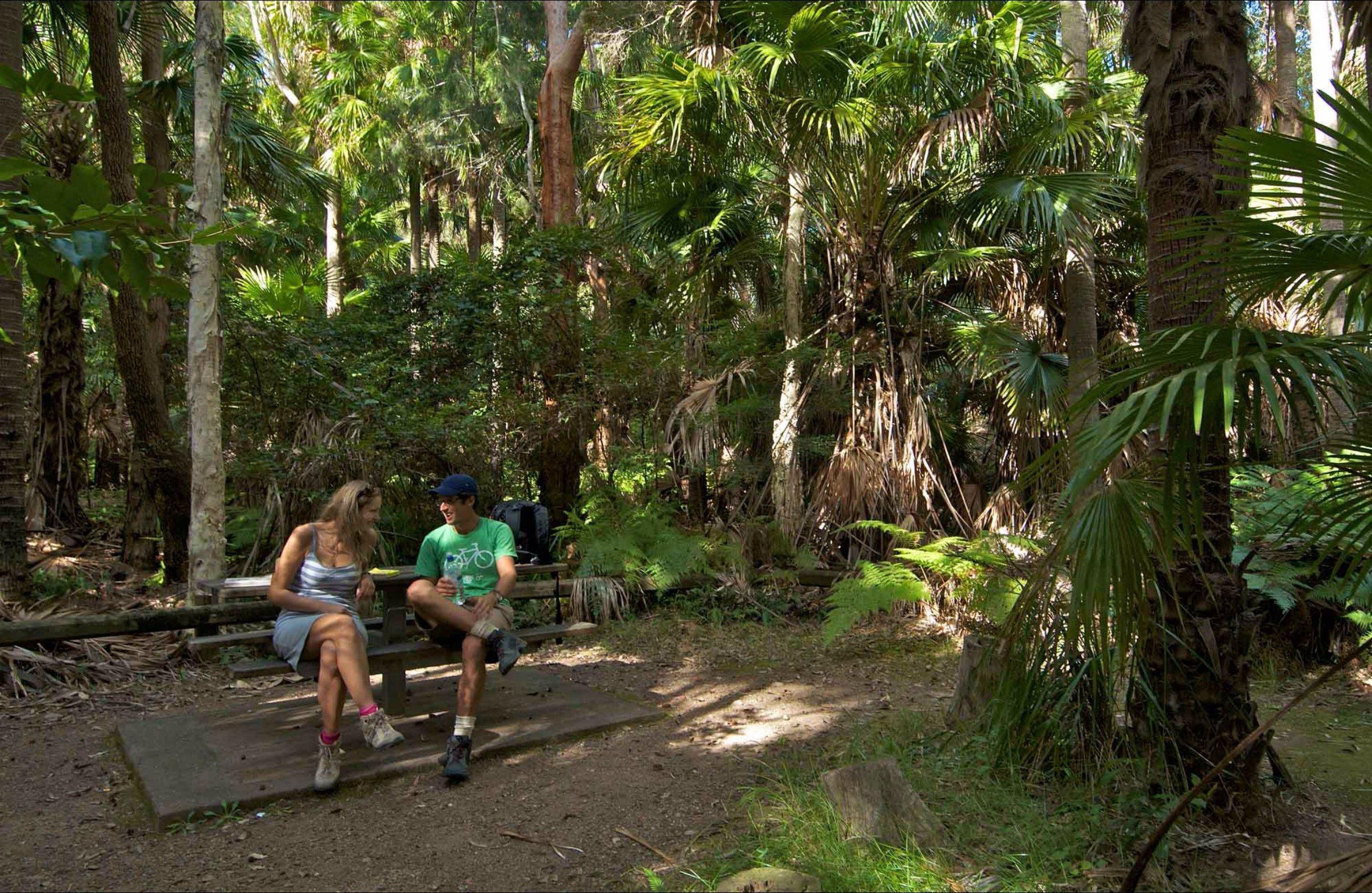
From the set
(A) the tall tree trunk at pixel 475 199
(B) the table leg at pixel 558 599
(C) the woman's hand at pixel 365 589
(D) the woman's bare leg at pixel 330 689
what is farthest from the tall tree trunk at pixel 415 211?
(D) the woman's bare leg at pixel 330 689

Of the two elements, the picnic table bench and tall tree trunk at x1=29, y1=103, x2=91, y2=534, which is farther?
tall tree trunk at x1=29, y1=103, x2=91, y2=534

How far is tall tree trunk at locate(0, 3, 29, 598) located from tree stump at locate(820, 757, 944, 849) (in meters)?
6.50

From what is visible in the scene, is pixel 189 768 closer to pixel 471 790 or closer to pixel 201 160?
pixel 471 790

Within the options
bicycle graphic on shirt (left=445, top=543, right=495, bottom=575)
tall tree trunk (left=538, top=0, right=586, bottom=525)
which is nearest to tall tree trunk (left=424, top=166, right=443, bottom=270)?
tall tree trunk (left=538, top=0, right=586, bottom=525)

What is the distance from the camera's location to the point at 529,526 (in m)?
6.97

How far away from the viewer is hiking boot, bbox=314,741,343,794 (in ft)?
14.1

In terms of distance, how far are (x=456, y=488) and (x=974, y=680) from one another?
302 centimetres

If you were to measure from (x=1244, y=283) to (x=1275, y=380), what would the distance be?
1.28 ft

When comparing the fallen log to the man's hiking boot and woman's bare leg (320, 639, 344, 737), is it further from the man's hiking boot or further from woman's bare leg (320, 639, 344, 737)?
the man's hiking boot

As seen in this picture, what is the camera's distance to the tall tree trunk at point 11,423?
6.92 m

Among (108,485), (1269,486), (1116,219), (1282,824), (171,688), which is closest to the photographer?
(1282,824)

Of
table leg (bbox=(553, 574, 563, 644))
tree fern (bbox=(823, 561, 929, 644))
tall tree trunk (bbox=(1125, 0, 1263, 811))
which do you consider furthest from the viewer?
table leg (bbox=(553, 574, 563, 644))

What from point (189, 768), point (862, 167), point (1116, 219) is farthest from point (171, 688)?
point (1116, 219)

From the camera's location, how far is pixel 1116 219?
357 inches
